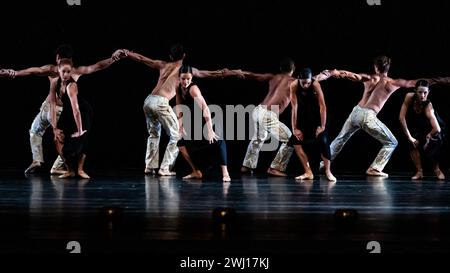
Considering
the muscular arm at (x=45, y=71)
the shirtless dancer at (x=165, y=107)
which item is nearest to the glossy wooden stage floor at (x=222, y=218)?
the shirtless dancer at (x=165, y=107)

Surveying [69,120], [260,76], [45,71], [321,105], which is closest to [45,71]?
[45,71]

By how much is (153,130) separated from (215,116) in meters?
1.08

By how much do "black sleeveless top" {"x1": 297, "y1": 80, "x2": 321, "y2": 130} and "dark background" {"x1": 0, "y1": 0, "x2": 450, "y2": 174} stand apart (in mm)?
1763

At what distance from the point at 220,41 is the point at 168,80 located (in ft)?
4.62

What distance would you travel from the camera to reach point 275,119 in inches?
344

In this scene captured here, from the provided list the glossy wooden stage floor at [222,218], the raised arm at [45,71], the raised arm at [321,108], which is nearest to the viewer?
the glossy wooden stage floor at [222,218]

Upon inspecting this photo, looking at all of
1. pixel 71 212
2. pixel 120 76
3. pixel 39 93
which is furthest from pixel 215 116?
pixel 71 212

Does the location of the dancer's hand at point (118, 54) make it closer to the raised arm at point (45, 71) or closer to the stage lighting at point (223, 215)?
the raised arm at point (45, 71)

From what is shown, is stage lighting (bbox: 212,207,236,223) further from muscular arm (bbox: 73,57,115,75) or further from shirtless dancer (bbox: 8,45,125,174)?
muscular arm (bbox: 73,57,115,75)

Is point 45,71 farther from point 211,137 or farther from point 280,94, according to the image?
point 280,94

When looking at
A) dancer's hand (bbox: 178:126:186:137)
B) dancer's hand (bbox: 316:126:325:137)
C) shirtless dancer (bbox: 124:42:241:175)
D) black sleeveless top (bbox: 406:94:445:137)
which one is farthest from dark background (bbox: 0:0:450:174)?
dancer's hand (bbox: 178:126:186:137)

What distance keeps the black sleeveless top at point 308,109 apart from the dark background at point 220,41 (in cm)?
176

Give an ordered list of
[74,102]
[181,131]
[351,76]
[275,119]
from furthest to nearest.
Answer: [275,119]
[351,76]
[181,131]
[74,102]

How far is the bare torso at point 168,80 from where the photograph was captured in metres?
8.49
